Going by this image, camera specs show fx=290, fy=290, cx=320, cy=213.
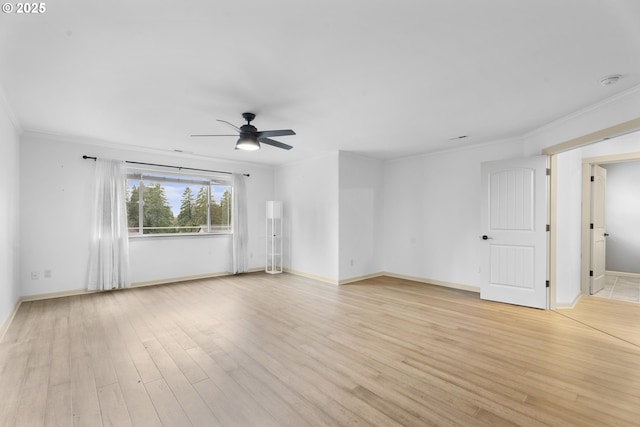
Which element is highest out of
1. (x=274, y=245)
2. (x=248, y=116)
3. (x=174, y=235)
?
(x=248, y=116)

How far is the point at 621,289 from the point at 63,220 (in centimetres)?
957

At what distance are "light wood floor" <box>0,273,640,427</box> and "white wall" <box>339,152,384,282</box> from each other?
5.32ft

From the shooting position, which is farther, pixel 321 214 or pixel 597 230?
pixel 321 214

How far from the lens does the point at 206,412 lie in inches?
75.4

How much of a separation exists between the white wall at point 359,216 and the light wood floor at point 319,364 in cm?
162

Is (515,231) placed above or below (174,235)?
above

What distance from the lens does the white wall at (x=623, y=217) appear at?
6046 millimetres

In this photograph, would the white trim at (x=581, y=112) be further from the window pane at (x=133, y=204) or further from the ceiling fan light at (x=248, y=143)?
the window pane at (x=133, y=204)

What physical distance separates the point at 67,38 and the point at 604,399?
4574 mm

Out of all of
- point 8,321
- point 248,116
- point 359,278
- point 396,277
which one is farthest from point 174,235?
point 396,277

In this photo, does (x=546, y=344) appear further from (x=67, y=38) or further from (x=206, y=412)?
(x=67, y=38)

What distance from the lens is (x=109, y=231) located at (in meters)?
4.98

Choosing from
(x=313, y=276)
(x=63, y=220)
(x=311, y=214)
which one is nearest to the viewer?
(x=63, y=220)

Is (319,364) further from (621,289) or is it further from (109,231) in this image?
(621,289)
